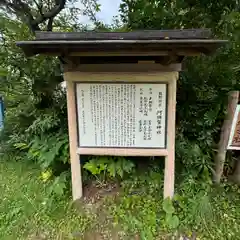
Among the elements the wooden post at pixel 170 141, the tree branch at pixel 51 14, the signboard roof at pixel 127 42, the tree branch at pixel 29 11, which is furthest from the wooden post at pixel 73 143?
the tree branch at pixel 51 14

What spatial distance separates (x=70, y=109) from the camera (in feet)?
9.71

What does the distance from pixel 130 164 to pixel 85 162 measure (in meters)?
0.68

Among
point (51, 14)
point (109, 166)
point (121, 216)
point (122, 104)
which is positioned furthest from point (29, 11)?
point (121, 216)

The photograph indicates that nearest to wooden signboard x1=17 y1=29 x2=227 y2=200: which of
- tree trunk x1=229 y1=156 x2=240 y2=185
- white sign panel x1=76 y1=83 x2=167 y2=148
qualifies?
white sign panel x1=76 y1=83 x2=167 y2=148

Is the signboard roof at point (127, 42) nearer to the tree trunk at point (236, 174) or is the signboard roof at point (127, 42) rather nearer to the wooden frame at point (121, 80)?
the wooden frame at point (121, 80)

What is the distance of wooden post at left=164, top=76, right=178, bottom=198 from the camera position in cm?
282

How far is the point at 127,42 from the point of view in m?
2.14

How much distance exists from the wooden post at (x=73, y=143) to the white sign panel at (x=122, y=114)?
64 mm

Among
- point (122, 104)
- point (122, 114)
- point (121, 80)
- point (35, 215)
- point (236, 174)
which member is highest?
point (121, 80)

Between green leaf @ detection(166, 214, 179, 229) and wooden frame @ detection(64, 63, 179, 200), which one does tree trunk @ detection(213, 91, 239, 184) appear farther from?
green leaf @ detection(166, 214, 179, 229)

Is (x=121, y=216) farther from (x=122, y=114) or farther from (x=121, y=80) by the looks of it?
(x=121, y=80)

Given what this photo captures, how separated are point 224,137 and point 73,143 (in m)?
2.06

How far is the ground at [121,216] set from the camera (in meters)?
2.85

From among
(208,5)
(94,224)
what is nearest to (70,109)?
(94,224)
